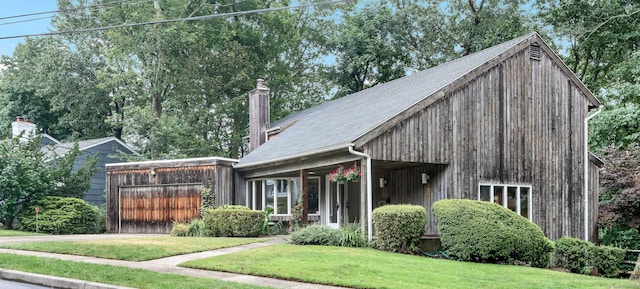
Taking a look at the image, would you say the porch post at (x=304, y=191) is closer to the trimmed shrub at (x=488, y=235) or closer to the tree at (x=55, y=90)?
the trimmed shrub at (x=488, y=235)

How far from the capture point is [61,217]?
68.6 feet

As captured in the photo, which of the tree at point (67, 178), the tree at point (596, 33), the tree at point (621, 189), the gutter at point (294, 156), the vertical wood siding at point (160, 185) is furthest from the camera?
the tree at point (596, 33)

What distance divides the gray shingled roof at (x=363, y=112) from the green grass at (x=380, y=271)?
3769mm

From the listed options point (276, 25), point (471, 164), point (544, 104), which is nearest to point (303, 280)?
point (471, 164)

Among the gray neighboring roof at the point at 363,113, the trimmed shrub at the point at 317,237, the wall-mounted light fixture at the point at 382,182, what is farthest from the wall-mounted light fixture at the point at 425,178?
the trimmed shrub at the point at 317,237

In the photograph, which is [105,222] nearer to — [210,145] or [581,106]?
[210,145]

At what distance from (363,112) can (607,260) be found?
8.07 meters

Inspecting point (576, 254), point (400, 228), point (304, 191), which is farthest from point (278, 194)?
point (576, 254)

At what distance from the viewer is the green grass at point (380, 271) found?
8.95 metres

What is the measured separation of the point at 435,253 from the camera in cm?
1386

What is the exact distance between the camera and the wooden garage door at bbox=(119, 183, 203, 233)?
68.1 ft

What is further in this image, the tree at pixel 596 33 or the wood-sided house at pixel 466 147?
the tree at pixel 596 33

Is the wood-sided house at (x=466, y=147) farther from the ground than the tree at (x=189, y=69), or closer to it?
closer to it

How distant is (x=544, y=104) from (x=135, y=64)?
24967 mm
